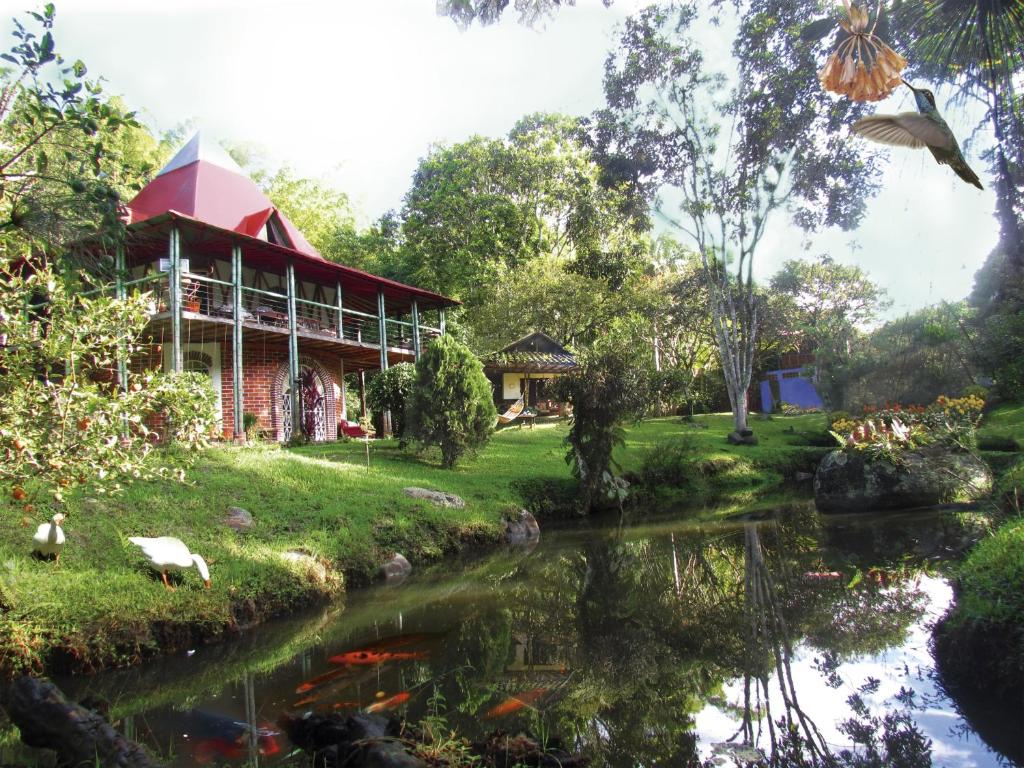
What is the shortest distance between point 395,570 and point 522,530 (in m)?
2.66

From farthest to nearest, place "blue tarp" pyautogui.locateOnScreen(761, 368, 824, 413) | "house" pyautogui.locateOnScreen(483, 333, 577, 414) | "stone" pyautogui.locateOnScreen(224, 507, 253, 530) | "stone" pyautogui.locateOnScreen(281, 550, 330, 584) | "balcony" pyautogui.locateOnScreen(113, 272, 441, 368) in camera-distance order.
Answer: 1. "blue tarp" pyautogui.locateOnScreen(761, 368, 824, 413)
2. "house" pyautogui.locateOnScreen(483, 333, 577, 414)
3. "balcony" pyautogui.locateOnScreen(113, 272, 441, 368)
4. "stone" pyautogui.locateOnScreen(224, 507, 253, 530)
5. "stone" pyautogui.locateOnScreen(281, 550, 330, 584)

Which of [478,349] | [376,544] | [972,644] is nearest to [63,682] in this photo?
Result: [376,544]

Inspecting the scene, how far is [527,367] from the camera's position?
25.8 m

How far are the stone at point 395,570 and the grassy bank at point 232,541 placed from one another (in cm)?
13

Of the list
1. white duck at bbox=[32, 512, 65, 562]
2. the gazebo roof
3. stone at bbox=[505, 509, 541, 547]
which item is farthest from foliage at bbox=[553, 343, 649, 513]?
the gazebo roof

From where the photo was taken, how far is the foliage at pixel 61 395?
388 cm

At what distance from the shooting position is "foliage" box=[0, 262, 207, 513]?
388cm

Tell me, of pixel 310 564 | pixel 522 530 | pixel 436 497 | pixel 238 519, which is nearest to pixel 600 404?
pixel 522 530

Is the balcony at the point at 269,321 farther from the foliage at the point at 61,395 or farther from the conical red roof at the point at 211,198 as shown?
the foliage at the point at 61,395

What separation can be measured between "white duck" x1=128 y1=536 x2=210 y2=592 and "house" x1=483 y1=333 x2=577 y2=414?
19766 mm

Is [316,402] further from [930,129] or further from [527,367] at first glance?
[930,129]

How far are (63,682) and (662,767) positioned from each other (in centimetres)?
388

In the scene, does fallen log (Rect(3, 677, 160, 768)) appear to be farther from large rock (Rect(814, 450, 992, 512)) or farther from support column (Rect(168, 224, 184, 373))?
support column (Rect(168, 224, 184, 373))

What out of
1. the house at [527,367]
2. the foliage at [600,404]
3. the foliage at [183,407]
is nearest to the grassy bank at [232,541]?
the foliage at [600,404]
